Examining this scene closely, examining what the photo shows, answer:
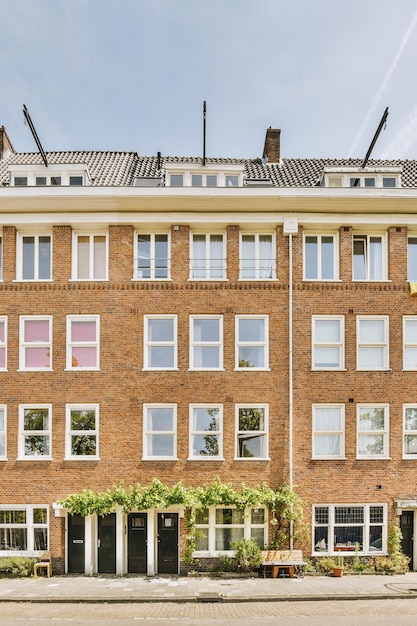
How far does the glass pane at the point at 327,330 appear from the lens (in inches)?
698

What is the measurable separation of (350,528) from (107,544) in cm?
797

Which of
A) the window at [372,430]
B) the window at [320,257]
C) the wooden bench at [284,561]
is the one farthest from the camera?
the window at [320,257]

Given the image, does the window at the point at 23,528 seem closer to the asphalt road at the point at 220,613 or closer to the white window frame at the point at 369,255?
the asphalt road at the point at 220,613

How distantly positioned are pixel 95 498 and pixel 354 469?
27.8ft

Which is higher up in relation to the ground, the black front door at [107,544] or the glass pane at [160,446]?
the glass pane at [160,446]

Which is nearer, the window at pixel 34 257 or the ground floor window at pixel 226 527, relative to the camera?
the ground floor window at pixel 226 527

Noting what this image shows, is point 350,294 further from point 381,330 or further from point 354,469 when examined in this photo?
point 354,469

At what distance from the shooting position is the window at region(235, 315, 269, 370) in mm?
17531

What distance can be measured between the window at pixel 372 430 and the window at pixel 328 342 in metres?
1.79

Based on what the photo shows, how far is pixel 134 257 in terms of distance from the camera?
58.5 ft


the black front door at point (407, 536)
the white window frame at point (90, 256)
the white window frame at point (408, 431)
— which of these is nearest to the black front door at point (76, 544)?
the white window frame at point (90, 256)

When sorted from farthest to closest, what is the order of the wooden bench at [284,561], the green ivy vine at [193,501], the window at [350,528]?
the window at [350,528] → the green ivy vine at [193,501] → the wooden bench at [284,561]

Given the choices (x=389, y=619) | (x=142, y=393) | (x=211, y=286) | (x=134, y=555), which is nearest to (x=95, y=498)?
(x=134, y=555)

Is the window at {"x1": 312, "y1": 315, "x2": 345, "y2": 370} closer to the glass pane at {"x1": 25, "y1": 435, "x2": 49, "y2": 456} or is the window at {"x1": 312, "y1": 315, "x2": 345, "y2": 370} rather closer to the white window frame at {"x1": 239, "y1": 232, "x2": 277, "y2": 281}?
the white window frame at {"x1": 239, "y1": 232, "x2": 277, "y2": 281}
